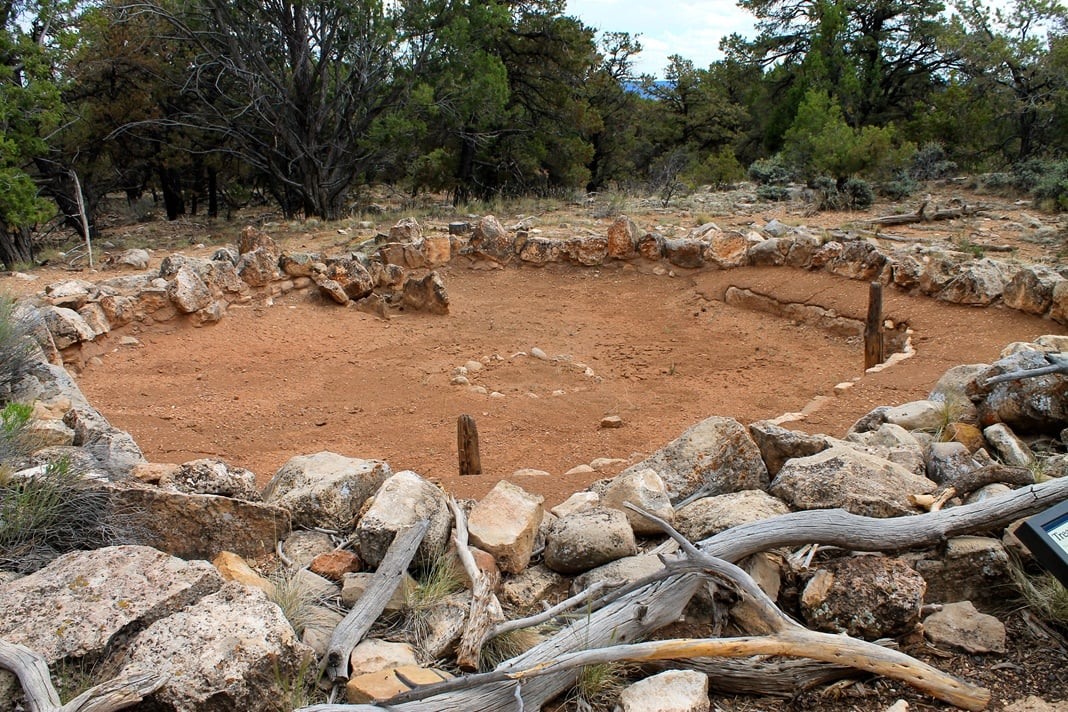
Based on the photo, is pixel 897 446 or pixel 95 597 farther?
pixel 897 446

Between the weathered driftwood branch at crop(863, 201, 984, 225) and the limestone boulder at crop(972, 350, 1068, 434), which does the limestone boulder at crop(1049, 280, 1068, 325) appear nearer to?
the limestone boulder at crop(972, 350, 1068, 434)

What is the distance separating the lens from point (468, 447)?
518 centimetres

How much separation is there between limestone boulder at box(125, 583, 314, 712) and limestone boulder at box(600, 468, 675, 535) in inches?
55.3

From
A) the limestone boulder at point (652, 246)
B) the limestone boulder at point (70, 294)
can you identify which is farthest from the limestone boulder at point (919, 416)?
the limestone boulder at point (70, 294)

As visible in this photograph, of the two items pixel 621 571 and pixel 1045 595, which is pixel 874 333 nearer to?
pixel 1045 595

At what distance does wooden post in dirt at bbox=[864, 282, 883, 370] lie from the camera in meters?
7.39

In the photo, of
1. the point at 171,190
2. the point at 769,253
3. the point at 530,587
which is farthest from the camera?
the point at 171,190

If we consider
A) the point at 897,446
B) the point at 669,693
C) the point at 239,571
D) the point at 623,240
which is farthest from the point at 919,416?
the point at 623,240

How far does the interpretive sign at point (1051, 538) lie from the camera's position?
2.20 m

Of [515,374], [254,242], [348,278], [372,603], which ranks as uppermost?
[254,242]

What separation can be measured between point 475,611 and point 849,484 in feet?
5.07

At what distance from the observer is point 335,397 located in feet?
23.7

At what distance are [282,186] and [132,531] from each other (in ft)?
51.1

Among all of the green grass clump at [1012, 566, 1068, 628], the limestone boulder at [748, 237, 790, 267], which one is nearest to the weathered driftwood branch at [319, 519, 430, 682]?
the green grass clump at [1012, 566, 1068, 628]
